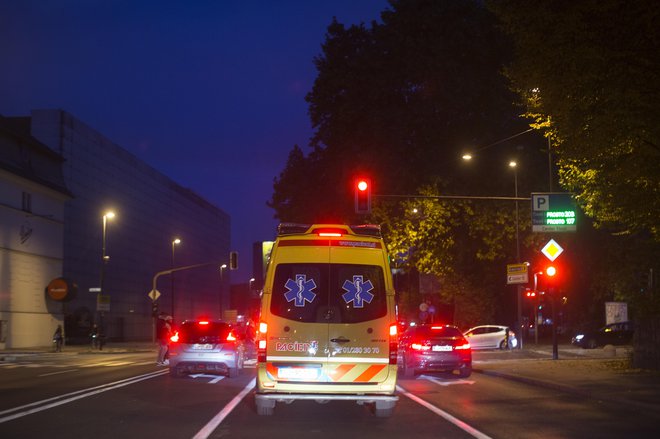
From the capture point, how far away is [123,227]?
269ft

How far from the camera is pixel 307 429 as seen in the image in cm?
1157

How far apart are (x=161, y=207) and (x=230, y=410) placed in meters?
87.5

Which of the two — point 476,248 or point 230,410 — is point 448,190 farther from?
point 230,410

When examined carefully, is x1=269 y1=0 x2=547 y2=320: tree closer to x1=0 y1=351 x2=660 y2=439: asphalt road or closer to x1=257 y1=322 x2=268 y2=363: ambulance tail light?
x1=0 y1=351 x2=660 y2=439: asphalt road

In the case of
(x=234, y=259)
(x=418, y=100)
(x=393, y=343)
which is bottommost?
(x=393, y=343)

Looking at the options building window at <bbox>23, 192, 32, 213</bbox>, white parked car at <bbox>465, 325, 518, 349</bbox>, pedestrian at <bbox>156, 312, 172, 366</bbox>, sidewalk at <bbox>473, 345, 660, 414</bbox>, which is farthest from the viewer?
building window at <bbox>23, 192, 32, 213</bbox>

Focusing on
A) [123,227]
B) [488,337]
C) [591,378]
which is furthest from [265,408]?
[123,227]

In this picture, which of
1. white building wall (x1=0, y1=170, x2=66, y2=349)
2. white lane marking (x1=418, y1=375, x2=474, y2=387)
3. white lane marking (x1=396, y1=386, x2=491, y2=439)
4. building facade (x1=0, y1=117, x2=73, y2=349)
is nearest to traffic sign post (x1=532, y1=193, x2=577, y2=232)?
white lane marking (x1=418, y1=375, x2=474, y2=387)

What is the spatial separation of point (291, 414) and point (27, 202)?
4251 cm

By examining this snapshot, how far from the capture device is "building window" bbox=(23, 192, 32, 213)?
50.8 meters

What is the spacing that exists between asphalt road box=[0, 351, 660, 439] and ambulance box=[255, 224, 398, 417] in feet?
1.93

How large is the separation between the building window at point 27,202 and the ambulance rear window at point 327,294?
141 ft

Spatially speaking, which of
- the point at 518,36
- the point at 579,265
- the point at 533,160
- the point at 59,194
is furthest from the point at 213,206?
the point at 518,36

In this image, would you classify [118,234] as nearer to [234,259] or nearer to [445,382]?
[234,259]
